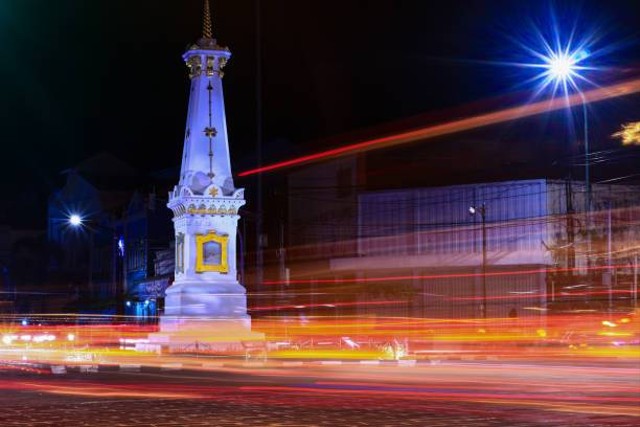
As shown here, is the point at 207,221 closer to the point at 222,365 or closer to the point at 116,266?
the point at 222,365

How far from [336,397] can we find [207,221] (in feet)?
64.5

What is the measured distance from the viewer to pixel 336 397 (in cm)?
1563

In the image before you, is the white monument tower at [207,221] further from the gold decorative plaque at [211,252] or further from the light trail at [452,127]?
the light trail at [452,127]

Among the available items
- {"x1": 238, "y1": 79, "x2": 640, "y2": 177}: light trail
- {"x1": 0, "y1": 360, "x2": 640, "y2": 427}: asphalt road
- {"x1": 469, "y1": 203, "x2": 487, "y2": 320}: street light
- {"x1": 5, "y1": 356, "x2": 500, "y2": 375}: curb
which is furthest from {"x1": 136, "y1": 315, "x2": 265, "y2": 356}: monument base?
{"x1": 238, "y1": 79, "x2": 640, "y2": 177}: light trail

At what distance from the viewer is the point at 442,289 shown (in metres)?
41.5

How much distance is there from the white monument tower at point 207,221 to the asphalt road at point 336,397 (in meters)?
10.6

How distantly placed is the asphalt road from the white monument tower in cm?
1062

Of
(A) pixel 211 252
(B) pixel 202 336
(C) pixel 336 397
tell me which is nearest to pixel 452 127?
(A) pixel 211 252

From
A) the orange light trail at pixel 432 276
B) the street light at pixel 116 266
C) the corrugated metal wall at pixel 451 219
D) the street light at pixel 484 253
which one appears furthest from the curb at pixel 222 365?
the street light at pixel 116 266

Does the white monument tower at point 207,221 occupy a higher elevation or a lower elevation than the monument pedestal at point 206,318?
higher

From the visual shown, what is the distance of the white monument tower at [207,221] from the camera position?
112 feet

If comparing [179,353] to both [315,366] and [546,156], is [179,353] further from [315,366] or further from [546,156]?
[546,156]

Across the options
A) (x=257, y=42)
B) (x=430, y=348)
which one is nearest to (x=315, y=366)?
(x=430, y=348)

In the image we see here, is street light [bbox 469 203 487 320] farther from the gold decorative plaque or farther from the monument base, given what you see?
the gold decorative plaque
